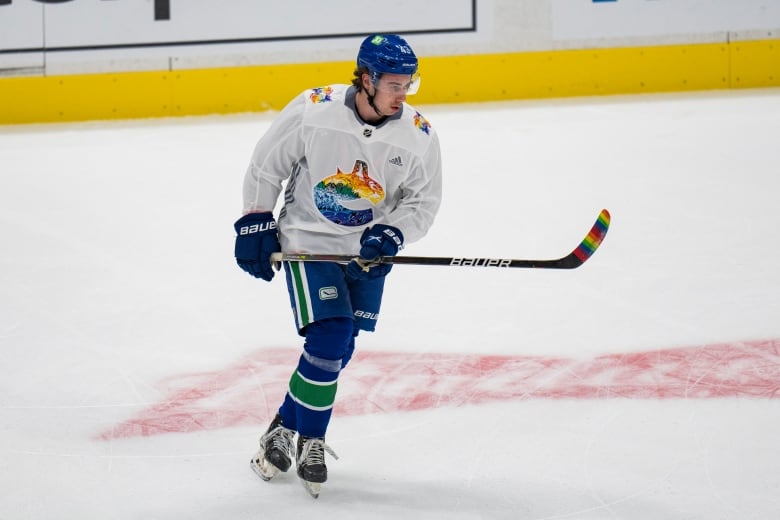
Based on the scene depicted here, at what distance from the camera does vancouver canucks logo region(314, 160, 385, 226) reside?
2.54 meters

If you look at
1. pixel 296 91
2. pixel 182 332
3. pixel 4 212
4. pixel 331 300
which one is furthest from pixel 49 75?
pixel 331 300

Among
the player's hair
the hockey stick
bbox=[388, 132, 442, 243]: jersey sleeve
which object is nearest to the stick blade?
the hockey stick

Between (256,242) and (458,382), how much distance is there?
3.08 feet

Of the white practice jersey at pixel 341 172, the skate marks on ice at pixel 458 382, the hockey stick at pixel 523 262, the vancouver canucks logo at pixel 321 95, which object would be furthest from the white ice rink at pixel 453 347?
the vancouver canucks logo at pixel 321 95

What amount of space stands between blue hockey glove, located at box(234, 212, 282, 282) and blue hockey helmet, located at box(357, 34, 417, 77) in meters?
0.43

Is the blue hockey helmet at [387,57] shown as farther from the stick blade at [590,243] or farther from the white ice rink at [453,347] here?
the white ice rink at [453,347]

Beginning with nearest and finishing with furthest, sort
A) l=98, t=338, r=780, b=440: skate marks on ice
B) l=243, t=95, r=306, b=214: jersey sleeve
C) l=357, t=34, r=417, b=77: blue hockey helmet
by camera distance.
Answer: l=357, t=34, r=417, b=77: blue hockey helmet, l=243, t=95, r=306, b=214: jersey sleeve, l=98, t=338, r=780, b=440: skate marks on ice

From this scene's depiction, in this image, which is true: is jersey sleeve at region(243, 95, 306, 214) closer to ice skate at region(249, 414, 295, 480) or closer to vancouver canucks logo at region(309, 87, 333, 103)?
vancouver canucks logo at region(309, 87, 333, 103)

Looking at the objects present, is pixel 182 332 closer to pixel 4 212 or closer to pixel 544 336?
pixel 544 336

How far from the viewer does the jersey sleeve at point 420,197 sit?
2.57m

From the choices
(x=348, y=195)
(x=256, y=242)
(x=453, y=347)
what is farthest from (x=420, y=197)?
(x=453, y=347)

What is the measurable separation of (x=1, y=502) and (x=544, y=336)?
1.79 metres

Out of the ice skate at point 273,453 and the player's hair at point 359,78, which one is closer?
the player's hair at point 359,78

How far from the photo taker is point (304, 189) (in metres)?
2.62
